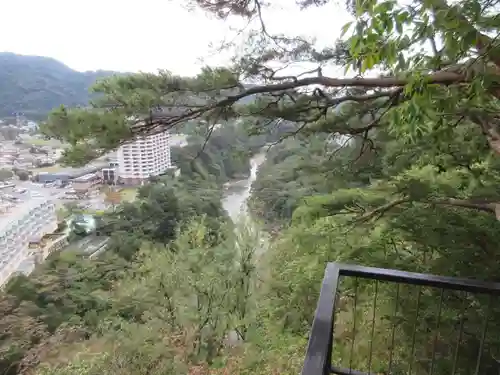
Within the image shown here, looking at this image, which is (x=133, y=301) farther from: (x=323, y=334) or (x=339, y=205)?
(x=323, y=334)

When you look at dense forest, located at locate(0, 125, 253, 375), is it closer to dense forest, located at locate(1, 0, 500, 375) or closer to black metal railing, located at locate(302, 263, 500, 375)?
dense forest, located at locate(1, 0, 500, 375)

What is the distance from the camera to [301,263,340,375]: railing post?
630 millimetres

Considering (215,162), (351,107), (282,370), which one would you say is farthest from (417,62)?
(215,162)

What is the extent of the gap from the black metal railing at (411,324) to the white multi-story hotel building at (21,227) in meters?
7.76

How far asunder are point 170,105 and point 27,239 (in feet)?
29.7

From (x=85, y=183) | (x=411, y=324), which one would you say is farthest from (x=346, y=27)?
(x=85, y=183)

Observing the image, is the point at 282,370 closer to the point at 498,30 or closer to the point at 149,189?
the point at 498,30

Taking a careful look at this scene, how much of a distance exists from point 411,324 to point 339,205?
92cm

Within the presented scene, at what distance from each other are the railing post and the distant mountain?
900 cm

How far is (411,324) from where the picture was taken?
2.04 meters

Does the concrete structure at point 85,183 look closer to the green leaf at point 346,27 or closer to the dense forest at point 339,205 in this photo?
the dense forest at point 339,205

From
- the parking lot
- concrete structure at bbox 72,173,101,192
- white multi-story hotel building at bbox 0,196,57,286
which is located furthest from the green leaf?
the parking lot

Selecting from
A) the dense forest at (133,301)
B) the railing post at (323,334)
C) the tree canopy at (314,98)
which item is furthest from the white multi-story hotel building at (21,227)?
the railing post at (323,334)

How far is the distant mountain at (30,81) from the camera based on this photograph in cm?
914
